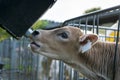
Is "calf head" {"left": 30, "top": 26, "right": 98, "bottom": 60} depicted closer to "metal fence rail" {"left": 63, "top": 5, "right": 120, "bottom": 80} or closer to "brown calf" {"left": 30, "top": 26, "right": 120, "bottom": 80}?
"brown calf" {"left": 30, "top": 26, "right": 120, "bottom": 80}

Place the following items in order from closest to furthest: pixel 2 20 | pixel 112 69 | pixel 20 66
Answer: pixel 112 69 < pixel 2 20 < pixel 20 66

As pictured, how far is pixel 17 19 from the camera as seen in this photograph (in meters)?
3.27

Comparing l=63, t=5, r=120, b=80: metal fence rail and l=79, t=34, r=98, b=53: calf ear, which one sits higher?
l=63, t=5, r=120, b=80: metal fence rail

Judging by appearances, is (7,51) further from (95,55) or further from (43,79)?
(95,55)

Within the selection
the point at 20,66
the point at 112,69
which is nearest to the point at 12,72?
the point at 20,66

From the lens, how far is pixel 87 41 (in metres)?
3.12

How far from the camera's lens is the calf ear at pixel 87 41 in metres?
3.10

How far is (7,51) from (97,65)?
259cm

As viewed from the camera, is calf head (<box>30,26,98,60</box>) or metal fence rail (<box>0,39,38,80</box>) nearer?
calf head (<box>30,26,98,60</box>)

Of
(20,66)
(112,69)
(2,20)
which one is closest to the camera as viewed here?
(112,69)

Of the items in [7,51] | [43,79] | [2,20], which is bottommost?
[43,79]

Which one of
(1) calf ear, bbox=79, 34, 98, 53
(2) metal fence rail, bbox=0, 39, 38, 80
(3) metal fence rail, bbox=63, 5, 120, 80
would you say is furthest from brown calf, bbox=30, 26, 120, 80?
(2) metal fence rail, bbox=0, 39, 38, 80

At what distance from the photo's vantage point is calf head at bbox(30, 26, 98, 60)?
10.6 ft

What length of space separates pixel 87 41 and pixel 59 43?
1.02ft
